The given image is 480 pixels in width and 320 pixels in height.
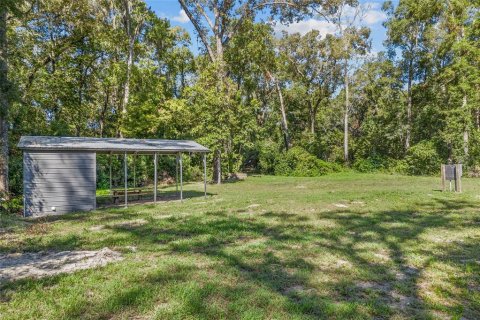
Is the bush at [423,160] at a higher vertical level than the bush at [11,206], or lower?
higher

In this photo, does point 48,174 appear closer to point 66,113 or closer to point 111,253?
point 111,253

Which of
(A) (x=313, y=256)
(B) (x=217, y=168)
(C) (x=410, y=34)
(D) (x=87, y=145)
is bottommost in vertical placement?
(A) (x=313, y=256)

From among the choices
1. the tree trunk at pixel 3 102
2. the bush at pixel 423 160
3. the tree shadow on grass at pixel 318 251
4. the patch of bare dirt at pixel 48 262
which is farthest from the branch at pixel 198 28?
the patch of bare dirt at pixel 48 262

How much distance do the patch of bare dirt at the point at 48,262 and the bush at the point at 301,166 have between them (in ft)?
77.7

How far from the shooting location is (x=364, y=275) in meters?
4.97

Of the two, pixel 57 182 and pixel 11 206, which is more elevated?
pixel 57 182

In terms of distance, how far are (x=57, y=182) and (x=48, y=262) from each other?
6.43m

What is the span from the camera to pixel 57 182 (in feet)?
36.5

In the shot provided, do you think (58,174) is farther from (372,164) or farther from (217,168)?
(372,164)

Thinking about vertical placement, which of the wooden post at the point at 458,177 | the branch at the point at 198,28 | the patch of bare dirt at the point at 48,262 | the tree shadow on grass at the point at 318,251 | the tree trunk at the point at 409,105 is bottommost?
the tree shadow on grass at the point at 318,251

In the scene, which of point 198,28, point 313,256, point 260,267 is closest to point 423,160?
point 198,28

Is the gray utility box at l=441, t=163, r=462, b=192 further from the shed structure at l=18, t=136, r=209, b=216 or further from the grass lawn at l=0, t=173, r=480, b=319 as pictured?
the shed structure at l=18, t=136, r=209, b=216

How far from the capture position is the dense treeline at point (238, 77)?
74.7 ft

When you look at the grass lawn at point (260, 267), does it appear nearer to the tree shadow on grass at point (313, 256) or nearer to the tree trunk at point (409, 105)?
the tree shadow on grass at point (313, 256)
